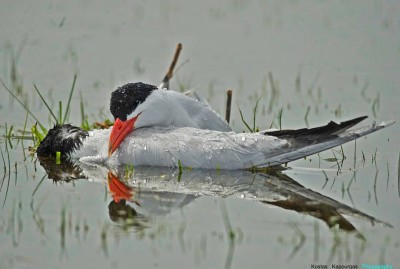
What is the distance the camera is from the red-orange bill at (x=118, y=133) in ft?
27.9

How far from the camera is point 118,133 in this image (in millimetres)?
8500

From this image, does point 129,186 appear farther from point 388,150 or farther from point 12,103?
point 12,103

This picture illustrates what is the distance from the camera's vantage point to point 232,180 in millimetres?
8227

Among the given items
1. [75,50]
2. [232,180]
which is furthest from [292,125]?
[75,50]

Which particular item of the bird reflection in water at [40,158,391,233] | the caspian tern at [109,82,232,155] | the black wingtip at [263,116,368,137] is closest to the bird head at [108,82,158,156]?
the caspian tern at [109,82,232,155]

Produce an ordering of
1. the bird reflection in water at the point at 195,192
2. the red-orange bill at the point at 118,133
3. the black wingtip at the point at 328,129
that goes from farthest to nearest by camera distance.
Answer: the red-orange bill at the point at 118,133 < the black wingtip at the point at 328,129 < the bird reflection in water at the point at 195,192

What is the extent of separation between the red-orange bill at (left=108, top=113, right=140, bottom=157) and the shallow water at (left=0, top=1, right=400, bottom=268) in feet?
0.99

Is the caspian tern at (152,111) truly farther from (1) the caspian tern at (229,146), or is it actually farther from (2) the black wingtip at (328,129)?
(2) the black wingtip at (328,129)

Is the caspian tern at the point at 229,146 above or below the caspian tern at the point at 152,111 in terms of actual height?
below

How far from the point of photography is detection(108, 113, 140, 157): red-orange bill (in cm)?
849

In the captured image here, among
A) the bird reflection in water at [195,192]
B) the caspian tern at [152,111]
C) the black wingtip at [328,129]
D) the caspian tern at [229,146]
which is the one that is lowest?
the bird reflection in water at [195,192]

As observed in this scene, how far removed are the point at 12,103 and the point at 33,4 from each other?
4.43 meters

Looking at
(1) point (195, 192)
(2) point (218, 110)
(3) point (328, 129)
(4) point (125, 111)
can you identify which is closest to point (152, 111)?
(4) point (125, 111)

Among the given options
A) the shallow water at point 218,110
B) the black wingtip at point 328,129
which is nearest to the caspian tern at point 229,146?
the black wingtip at point 328,129
